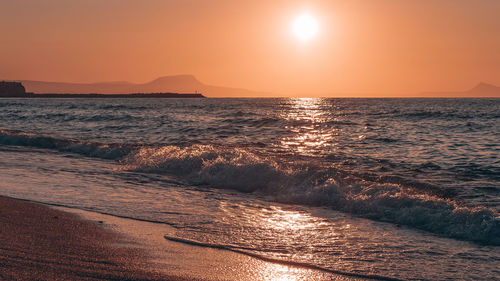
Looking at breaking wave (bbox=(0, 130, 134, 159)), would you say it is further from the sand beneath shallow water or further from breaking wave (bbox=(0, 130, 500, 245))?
the sand beneath shallow water

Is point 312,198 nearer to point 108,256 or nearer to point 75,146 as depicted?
point 108,256

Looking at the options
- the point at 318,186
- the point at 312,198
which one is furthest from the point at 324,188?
the point at 312,198

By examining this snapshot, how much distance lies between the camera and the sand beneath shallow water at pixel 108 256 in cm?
464

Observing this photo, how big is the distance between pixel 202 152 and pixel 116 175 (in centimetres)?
344

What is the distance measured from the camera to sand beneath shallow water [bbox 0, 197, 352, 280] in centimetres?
464

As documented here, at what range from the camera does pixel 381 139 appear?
72.8ft

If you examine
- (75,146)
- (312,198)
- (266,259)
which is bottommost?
(75,146)

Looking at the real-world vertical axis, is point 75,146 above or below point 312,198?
below

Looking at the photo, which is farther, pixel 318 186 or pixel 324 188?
pixel 318 186

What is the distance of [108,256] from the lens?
17.3 ft

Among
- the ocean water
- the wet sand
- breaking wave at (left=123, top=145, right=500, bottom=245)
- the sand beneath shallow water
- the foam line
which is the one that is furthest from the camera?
breaking wave at (left=123, top=145, right=500, bottom=245)

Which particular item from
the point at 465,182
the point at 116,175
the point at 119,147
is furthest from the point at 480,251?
the point at 119,147

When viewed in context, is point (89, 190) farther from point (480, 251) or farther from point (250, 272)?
point (480, 251)

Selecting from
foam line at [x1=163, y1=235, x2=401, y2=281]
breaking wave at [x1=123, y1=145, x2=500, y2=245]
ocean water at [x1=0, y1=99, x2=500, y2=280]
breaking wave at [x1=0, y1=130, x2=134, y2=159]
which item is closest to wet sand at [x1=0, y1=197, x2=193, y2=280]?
foam line at [x1=163, y1=235, x2=401, y2=281]
